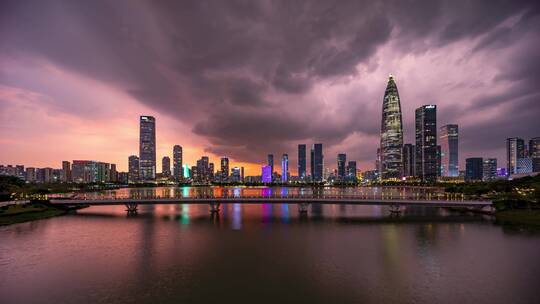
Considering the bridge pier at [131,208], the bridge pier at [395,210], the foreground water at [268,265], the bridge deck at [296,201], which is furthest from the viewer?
the bridge pier at [131,208]

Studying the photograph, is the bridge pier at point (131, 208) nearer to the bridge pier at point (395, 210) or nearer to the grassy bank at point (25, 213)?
the grassy bank at point (25, 213)

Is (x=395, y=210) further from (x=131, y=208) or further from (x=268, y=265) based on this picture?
(x=131, y=208)

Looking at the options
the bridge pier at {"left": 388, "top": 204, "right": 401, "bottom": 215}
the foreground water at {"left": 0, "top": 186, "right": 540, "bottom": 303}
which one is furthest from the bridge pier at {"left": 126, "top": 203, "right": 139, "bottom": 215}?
the bridge pier at {"left": 388, "top": 204, "right": 401, "bottom": 215}

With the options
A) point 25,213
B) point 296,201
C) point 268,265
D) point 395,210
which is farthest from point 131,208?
point 395,210

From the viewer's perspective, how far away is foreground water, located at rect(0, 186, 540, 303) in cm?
2698

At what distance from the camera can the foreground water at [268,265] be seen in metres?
27.0

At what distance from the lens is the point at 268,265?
35594 millimetres

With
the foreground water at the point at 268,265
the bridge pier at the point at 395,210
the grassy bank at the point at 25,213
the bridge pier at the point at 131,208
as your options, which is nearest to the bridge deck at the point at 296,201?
the bridge pier at the point at 131,208

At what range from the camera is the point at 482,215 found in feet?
258

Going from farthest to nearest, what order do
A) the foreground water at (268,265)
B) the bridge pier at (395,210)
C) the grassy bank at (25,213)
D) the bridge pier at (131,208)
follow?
the bridge pier at (131,208)
the bridge pier at (395,210)
the grassy bank at (25,213)
the foreground water at (268,265)

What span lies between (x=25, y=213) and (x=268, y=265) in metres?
72.6

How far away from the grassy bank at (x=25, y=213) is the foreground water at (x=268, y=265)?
10.5 metres

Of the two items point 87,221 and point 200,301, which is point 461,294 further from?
point 87,221

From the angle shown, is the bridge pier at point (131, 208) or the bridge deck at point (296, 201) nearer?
the bridge deck at point (296, 201)
